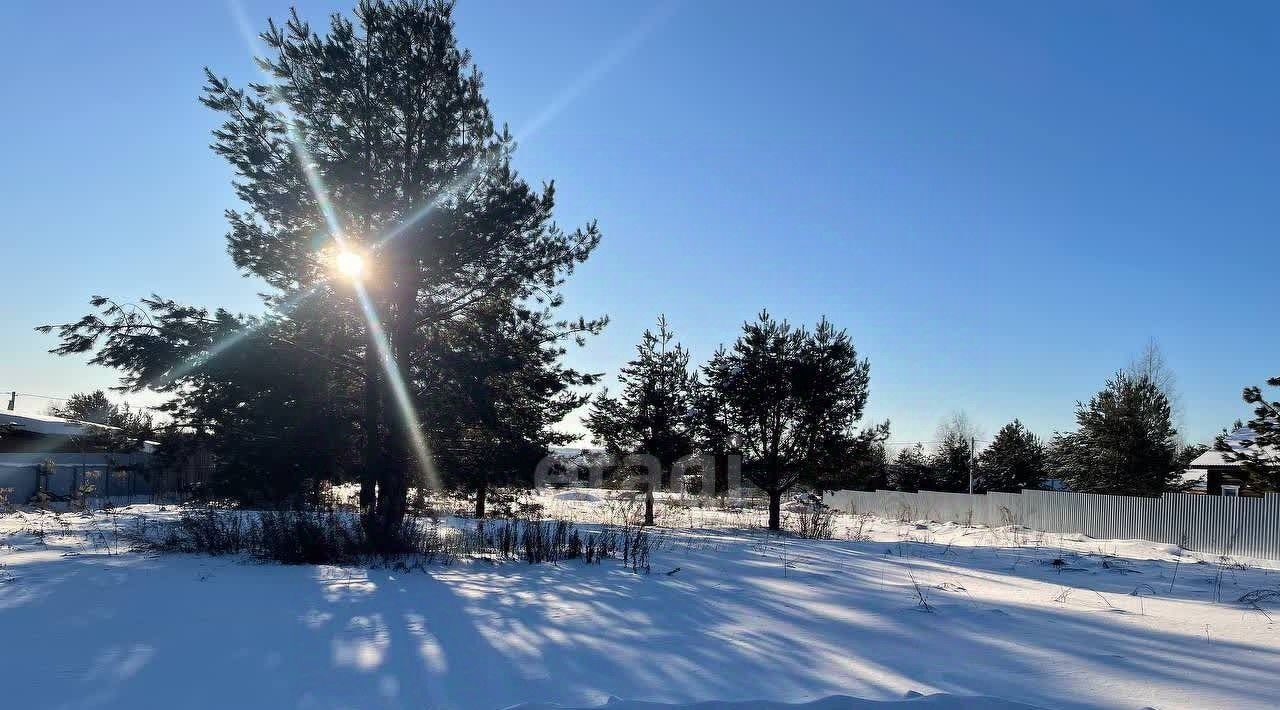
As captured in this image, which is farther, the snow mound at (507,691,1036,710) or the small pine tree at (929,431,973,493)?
the small pine tree at (929,431,973,493)

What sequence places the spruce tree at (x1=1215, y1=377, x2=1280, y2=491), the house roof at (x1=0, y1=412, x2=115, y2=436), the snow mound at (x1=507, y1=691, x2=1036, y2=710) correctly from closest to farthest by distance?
the snow mound at (x1=507, y1=691, x2=1036, y2=710) < the spruce tree at (x1=1215, y1=377, x2=1280, y2=491) < the house roof at (x1=0, y1=412, x2=115, y2=436)

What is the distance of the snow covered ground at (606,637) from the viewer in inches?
172

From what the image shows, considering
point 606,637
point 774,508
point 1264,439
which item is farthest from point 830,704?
→ point 774,508

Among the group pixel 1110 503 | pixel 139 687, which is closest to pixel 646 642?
pixel 139 687

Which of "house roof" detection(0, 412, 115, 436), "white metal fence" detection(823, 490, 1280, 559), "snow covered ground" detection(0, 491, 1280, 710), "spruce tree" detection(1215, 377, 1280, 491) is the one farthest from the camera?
"house roof" detection(0, 412, 115, 436)

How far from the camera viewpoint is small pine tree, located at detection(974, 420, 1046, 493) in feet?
130

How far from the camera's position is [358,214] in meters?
14.1

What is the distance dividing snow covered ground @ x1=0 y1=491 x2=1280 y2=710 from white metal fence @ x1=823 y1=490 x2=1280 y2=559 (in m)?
9.44

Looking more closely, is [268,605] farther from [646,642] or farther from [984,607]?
[984,607]

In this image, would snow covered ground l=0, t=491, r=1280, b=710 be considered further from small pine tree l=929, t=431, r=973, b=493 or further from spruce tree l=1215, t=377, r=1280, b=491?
small pine tree l=929, t=431, r=973, b=493

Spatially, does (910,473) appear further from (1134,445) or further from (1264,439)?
(1264,439)

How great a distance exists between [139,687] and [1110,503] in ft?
77.9

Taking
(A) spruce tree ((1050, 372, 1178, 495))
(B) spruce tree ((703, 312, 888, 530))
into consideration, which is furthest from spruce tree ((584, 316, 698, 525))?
(A) spruce tree ((1050, 372, 1178, 495))

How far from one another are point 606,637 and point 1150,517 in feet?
65.8
